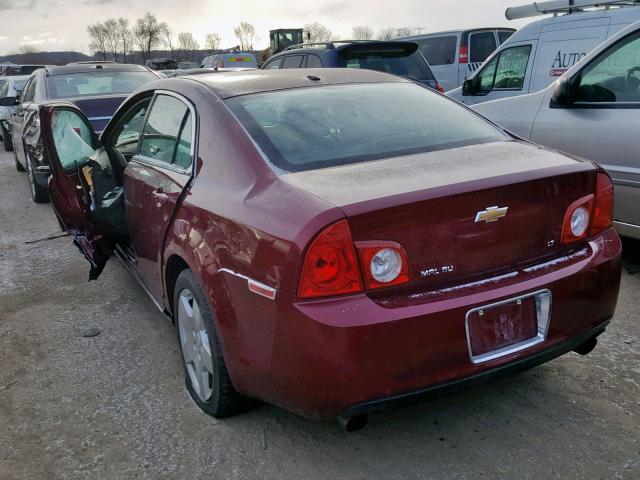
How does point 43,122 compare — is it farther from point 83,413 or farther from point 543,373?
point 543,373

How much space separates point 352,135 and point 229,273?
35.3 inches

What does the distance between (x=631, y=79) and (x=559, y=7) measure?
372 centimetres

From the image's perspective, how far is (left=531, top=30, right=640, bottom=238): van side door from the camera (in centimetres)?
417

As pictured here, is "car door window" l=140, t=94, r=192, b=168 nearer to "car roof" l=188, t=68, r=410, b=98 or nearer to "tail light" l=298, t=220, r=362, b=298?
"car roof" l=188, t=68, r=410, b=98

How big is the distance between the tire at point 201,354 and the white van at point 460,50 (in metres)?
11.9

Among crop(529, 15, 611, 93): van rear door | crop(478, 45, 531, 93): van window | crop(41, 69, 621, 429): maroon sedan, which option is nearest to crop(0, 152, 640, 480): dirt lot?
crop(41, 69, 621, 429): maroon sedan

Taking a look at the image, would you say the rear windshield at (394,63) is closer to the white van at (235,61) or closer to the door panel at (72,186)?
the door panel at (72,186)

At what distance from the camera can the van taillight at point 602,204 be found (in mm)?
2658

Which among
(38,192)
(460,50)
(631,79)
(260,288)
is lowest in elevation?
(38,192)

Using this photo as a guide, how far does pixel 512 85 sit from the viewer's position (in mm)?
8039

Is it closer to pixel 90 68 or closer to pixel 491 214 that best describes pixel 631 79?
pixel 491 214

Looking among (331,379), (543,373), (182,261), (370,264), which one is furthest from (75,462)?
(543,373)

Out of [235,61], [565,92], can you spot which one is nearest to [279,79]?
[565,92]

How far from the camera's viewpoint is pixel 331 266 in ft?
7.08
